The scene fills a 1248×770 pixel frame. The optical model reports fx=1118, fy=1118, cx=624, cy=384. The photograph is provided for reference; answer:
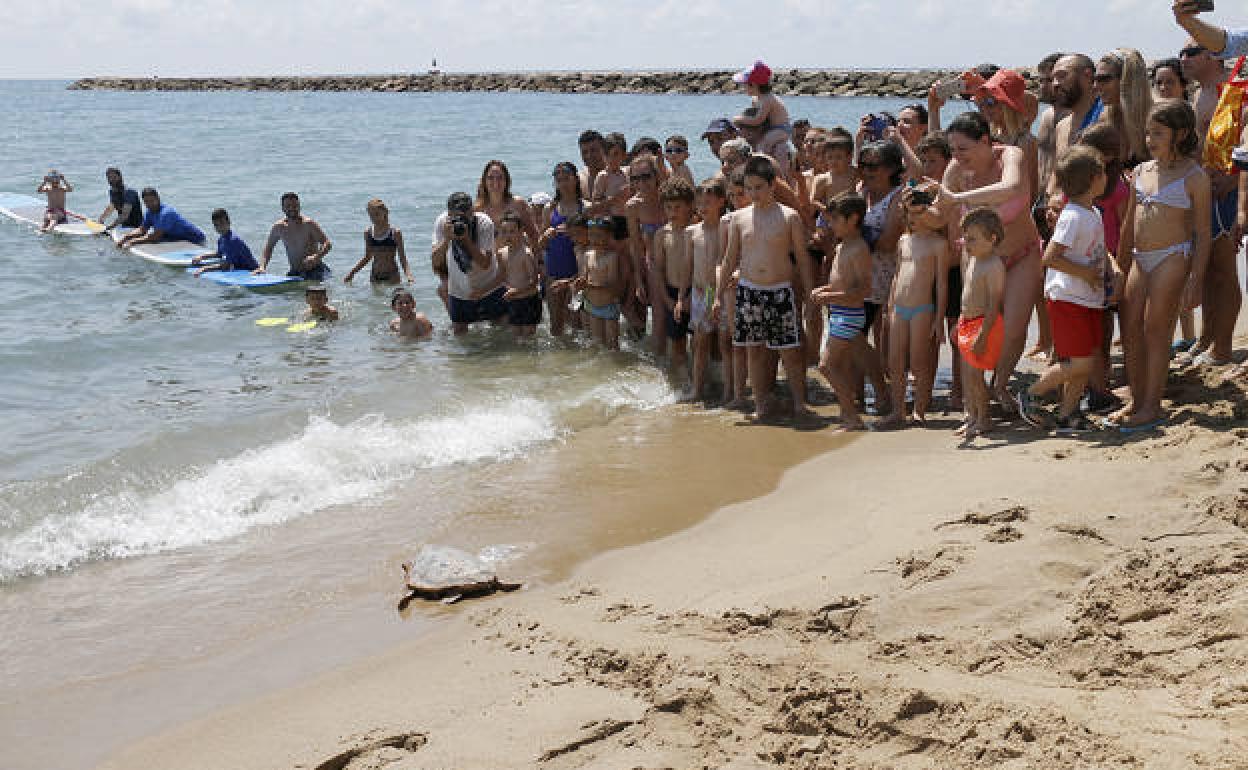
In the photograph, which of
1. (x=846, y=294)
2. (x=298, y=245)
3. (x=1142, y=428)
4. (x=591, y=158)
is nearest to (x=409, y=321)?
(x=591, y=158)

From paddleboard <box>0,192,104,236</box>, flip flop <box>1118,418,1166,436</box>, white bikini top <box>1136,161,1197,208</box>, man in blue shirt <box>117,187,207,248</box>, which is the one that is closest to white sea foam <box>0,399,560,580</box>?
flip flop <box>1118,418,1166,436</box>

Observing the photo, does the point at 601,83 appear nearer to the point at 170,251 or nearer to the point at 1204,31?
the point at 170,251

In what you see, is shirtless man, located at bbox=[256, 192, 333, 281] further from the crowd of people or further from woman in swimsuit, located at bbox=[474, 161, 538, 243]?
the crowd of people

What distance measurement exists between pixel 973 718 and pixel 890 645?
0.53 meters

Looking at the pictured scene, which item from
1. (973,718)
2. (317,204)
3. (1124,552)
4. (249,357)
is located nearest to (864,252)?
(1124,552)

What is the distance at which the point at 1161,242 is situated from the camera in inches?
219

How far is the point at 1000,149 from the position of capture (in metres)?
6.12

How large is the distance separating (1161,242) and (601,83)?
70.7m

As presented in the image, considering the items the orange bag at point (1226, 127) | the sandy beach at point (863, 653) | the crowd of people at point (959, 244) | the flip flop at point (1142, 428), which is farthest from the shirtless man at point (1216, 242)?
the sandy beach at point (863, 653)

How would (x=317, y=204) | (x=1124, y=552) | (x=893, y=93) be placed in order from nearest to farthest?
(x=1124, y=552) → (x=317, y=204) → (x=893, y=93)

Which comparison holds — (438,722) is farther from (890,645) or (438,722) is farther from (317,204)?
(317,204)

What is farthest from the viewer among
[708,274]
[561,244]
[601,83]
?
[601,83]

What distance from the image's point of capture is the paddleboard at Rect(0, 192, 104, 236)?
57.6 ft

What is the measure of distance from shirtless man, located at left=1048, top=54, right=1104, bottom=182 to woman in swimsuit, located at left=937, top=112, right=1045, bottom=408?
571mm
